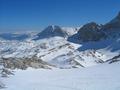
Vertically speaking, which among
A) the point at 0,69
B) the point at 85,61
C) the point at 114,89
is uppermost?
the point at 85,61

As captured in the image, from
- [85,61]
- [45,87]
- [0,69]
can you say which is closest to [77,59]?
[85,61]

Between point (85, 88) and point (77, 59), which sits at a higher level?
point (77, 59)

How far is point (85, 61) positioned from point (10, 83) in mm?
124352

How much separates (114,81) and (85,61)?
124980 millimetres

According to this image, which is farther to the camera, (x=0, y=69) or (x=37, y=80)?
(x=0, y=69)

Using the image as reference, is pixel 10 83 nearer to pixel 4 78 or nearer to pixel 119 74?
pixel 4 78

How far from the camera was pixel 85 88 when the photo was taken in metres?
27.8

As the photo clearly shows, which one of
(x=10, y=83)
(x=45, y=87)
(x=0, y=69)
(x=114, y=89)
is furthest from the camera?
(x=0, y=69)

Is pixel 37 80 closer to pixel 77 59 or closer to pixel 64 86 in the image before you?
pixel 64 86

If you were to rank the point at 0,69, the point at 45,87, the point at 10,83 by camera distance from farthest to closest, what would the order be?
the point at 0,69, the point at 10,83, the point at 45,87

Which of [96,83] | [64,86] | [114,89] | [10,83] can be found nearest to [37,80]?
[10,83]

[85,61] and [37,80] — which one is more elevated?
[85,61]

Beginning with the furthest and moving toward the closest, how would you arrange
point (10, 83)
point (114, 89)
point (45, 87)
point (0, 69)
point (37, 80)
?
point (0, 69)
point (37, 80)
point (10, 83)
point (45, 87)
point (114, 89)

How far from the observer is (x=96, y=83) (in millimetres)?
29922
